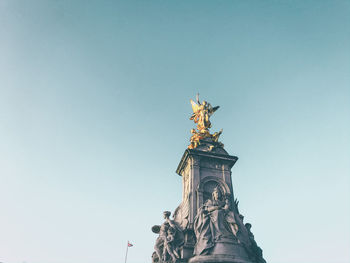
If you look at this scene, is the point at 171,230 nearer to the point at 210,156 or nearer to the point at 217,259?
the point at 217,259

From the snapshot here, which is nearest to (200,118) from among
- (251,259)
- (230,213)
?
(230,213)

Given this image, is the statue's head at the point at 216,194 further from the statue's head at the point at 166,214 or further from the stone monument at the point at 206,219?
the statue's head at the point at 166,214

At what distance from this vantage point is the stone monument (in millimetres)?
15820

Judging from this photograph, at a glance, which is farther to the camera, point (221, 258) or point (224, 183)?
point (224, 183)

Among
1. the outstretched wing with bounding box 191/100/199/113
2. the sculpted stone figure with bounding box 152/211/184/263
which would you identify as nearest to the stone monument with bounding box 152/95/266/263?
the sculpted stone figure with bounding box 152/211/184/263

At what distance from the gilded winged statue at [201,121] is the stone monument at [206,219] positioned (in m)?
0.09

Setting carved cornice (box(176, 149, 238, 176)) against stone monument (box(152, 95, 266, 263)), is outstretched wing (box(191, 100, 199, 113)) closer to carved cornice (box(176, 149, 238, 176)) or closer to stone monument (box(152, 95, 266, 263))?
stone monument (box(152, 95, 266, 263))

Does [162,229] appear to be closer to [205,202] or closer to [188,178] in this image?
[205,202]

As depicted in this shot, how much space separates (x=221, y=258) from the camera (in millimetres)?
15047

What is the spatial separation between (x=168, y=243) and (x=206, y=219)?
2530 millimetres

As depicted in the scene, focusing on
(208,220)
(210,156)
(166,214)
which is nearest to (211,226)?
(208,220)

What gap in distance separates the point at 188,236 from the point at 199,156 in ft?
19.6

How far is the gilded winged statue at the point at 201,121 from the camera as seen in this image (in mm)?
22625

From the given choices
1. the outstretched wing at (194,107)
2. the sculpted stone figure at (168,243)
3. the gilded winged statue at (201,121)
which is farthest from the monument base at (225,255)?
the outstretched wing at (194,107)
